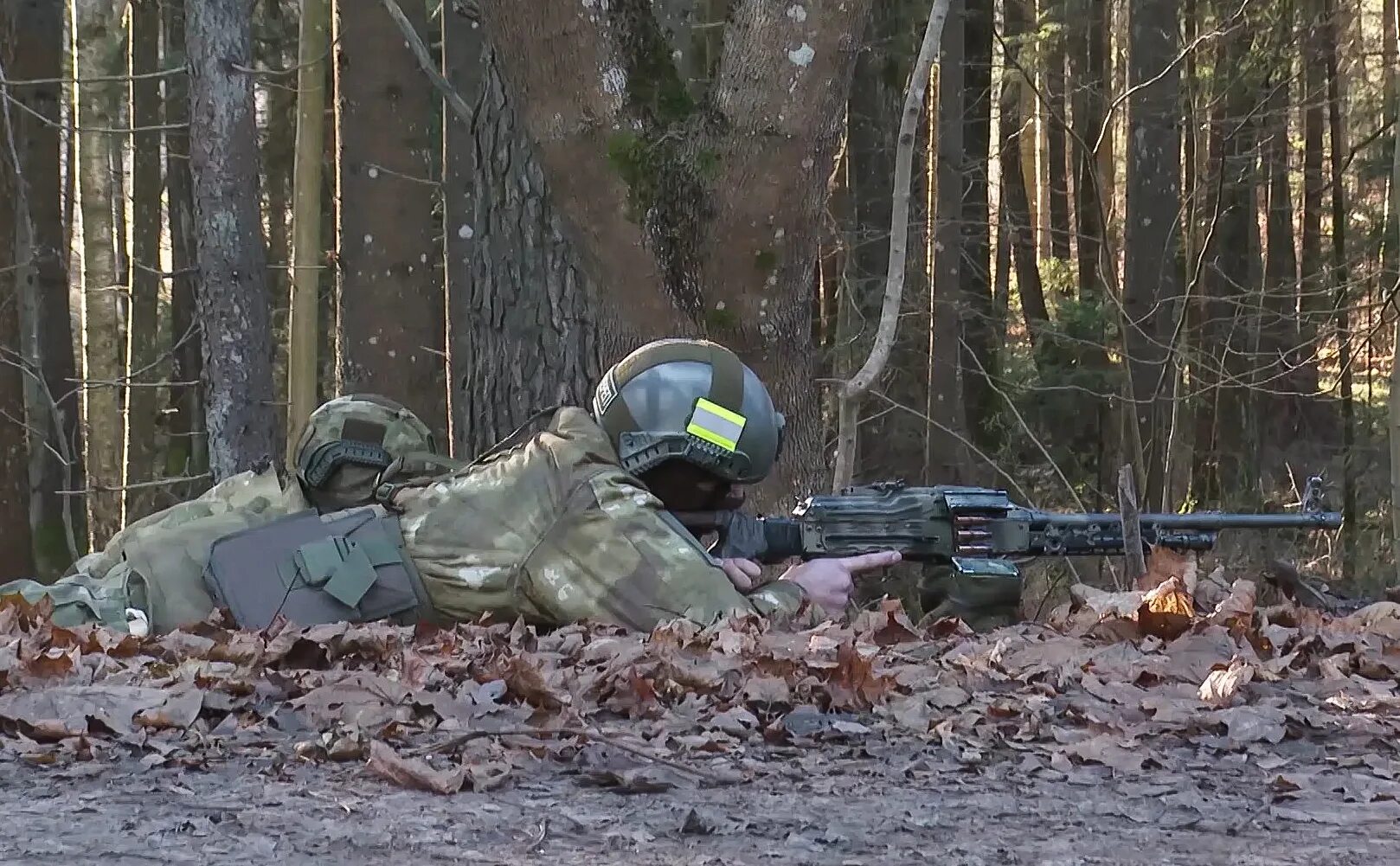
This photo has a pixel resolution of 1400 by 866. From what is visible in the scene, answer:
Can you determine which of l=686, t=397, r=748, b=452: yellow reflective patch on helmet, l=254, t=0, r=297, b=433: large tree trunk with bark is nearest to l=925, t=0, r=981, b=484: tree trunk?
l=254, t=0, r=297, b=433: large tree trunk with bark

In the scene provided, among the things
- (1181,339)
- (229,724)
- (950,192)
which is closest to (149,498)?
(950,192)

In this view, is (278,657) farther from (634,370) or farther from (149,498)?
(149,498)

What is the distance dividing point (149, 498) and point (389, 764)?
606 inches

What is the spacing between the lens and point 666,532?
4.78 m

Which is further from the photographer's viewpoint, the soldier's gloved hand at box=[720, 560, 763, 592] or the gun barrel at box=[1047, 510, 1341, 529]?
the gun barrel at box=[1047, 510, 1341, 529]

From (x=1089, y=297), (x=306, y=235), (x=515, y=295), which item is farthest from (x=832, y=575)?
(x=1089, y=297)

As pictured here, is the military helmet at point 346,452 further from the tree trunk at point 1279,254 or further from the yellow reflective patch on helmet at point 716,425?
the tree trunk at point 1279,254

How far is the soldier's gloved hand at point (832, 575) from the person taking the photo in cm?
500

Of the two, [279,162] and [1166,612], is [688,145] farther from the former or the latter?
[279,162]

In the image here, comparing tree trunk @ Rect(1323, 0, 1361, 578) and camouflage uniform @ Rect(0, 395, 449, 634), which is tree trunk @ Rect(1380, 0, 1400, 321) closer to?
tree trunk @ Rect(1323, 0, 1361, 578)

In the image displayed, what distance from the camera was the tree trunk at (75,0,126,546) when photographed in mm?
13898

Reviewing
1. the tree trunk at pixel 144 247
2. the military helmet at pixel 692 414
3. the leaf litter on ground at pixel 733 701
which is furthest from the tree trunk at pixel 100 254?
the leaf litter on ground at pixel 733 701

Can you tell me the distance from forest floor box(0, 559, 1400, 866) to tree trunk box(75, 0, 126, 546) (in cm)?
1043

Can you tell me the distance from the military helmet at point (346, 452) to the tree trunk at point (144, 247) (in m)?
9.91
